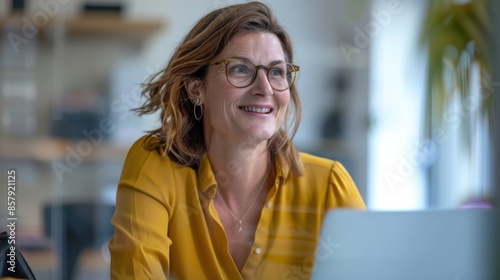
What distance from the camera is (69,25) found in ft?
3.76

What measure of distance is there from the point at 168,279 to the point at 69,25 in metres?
0.50

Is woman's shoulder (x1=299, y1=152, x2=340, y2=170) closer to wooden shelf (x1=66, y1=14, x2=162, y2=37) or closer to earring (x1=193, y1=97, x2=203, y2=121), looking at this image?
earring (x1=193, y1=97, x2=203, y2=121)

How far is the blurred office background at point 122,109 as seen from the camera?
Result: 44.0 inches

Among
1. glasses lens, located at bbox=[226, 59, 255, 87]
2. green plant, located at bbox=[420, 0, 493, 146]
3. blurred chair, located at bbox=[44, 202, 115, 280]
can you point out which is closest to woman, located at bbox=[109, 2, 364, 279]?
glasses lens, located at bbox=[226, 59, 255, 87]

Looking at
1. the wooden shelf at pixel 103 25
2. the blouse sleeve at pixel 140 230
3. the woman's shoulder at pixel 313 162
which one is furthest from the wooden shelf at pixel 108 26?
the woman's shoulder at pixel 313 162

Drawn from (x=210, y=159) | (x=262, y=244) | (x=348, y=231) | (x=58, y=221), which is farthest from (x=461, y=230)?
(x=58, y=221)

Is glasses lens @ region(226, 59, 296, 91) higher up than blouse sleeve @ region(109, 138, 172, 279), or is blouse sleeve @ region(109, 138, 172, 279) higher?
glasses lens @ region(226, 59, 296, 91)

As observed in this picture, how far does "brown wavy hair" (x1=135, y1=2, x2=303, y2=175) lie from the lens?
1.00 m

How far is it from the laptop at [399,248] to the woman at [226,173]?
Result: 27 millimetres

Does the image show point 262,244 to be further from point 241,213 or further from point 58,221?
point 58,221

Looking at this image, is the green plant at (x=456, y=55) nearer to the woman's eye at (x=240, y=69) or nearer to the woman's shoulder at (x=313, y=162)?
the woman's shoulder at (x=313, y=162)

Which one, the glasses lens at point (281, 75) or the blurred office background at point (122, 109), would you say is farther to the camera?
the blurred office background at point (122, 109)

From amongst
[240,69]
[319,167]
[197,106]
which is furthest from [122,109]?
[319,167]

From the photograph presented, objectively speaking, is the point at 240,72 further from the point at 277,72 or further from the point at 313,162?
the point at 313,162
